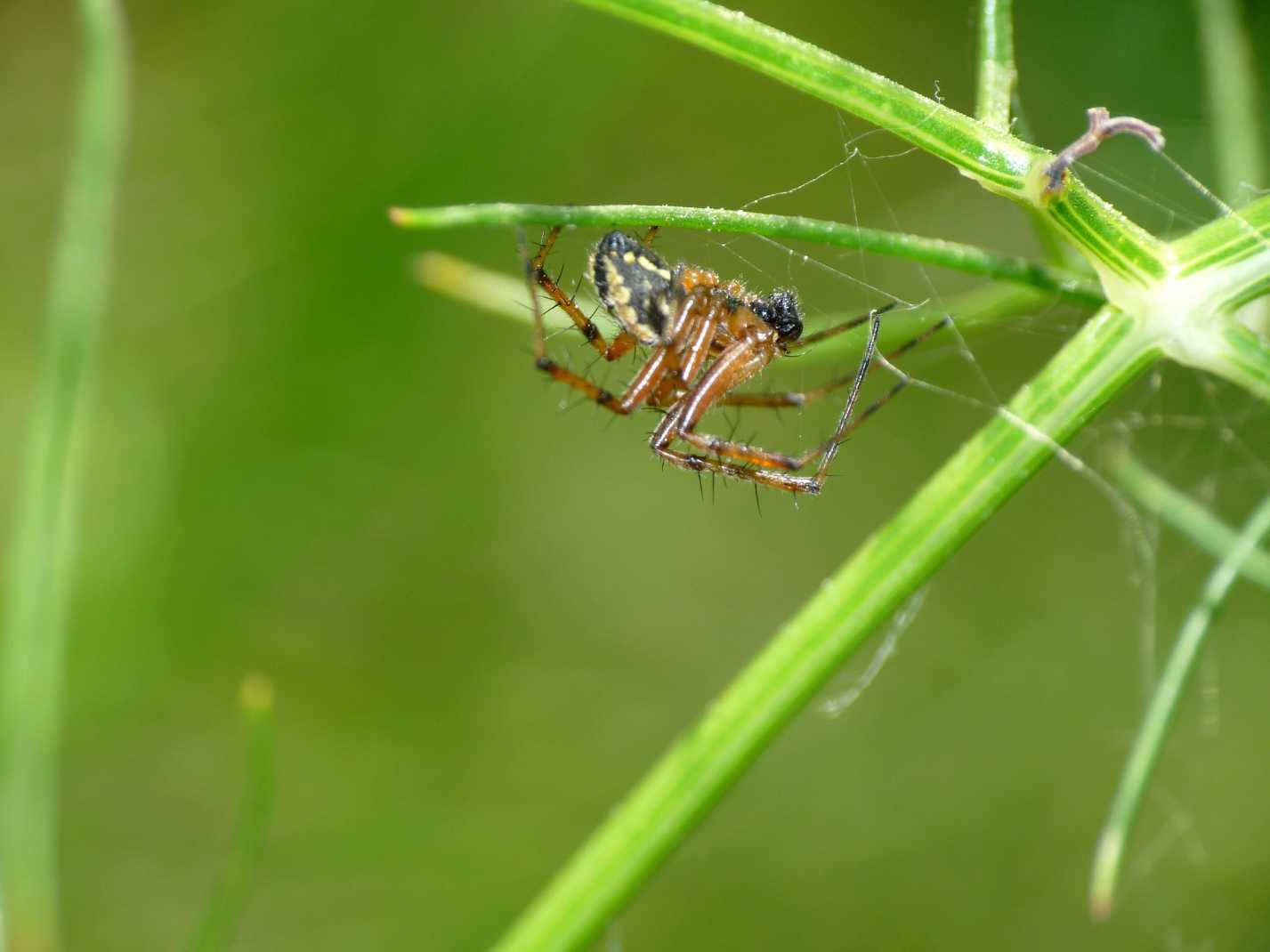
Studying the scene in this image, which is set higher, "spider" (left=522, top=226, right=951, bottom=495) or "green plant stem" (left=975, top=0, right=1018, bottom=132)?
"green plant stem" (left=975, top=0, right=1018, bottom=132)

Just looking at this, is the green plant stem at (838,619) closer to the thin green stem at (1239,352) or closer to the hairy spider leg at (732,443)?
the thin green stem at (1239,352)

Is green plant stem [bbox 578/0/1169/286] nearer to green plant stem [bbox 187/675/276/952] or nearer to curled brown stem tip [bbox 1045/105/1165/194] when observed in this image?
curled brown stem tip [bbox 1045/105/1165/194]

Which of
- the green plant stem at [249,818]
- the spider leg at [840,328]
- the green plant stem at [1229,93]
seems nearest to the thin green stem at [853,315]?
the spider leg at [840,328]

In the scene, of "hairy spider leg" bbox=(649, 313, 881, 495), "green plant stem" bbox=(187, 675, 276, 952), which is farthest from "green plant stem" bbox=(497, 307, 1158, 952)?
"hairy spider leg" bbox=(649, 313, 881, 495)

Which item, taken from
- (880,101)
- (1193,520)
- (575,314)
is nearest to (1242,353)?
(880,101)

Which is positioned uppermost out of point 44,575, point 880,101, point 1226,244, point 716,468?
point 1226,244

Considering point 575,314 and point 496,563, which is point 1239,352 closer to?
point 575,314
